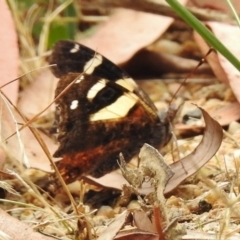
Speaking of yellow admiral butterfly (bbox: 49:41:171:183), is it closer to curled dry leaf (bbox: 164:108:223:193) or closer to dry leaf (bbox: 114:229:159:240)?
curled dry leaf (bbox: 164:108:223:193)

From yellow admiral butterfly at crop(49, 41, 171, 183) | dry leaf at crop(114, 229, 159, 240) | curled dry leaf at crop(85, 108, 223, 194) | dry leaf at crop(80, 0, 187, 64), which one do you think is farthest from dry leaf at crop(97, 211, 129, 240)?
dry leaf at crop(80, 0, 187, 64)

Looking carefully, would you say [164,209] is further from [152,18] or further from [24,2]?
[24,2]

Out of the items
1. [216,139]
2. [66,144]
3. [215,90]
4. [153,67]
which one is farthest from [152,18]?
[216,139]

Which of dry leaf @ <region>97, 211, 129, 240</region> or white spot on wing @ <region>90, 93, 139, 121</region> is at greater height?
white spot on wing @ <region>90, 93, 139, 121</region>

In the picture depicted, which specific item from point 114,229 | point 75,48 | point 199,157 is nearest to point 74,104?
point 75,48

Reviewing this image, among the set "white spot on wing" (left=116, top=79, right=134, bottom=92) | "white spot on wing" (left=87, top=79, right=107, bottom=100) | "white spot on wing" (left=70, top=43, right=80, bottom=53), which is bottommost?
"white spot on wing" (left=116, top=79, right=134, bottom=92)

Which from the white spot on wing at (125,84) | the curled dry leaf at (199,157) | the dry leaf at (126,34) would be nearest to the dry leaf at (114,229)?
the curled dry leaf at (199,157)

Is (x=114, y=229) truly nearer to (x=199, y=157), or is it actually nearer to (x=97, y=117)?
(x=199, y=157)
